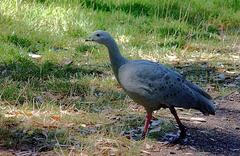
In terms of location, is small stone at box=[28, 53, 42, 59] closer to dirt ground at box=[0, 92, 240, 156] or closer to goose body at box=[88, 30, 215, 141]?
dirt ground at box=[0, 92, 240, 156]

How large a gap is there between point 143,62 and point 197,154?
86 centimetres

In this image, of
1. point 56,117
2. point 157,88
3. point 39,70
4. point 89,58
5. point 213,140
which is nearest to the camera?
point 157,88

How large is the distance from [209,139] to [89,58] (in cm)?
297

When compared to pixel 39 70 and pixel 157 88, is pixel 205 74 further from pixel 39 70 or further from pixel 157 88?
pixel 157 88

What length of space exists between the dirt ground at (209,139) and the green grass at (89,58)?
0.19m

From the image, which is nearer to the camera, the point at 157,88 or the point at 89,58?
the point at 157,88

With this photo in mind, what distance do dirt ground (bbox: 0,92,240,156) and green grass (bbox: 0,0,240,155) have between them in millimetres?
A: 186

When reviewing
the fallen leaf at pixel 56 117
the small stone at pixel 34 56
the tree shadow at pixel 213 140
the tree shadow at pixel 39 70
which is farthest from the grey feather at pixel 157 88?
the small stone at pixel 34 56

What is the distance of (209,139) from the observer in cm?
545

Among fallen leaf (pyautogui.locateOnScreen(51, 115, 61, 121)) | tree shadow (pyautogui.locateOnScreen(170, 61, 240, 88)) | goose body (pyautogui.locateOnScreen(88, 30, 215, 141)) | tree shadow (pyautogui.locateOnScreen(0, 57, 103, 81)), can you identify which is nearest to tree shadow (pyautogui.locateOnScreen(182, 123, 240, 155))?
goose body (pyautogui.locateOnScreen(88, 30, 215, 141))

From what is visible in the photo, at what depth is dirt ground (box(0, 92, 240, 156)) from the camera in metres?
5.09

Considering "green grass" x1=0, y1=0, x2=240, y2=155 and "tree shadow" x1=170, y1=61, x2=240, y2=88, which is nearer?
"green grass" x1=0, y1=0, x2=240, y2=155

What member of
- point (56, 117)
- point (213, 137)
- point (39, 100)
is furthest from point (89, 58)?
point (213, 137)

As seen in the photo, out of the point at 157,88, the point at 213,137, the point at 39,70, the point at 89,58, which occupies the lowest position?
the point at 89,58
